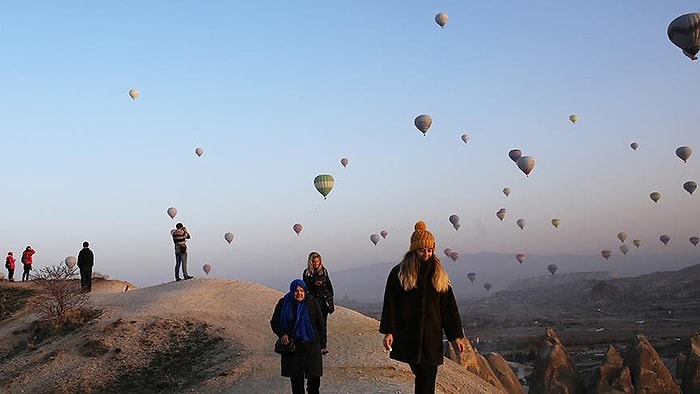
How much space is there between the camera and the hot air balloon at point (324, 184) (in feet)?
145

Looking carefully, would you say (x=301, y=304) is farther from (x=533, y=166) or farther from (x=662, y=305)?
A: (x=662, y=305)

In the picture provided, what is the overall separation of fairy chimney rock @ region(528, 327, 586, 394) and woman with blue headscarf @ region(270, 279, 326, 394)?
19.8 metres

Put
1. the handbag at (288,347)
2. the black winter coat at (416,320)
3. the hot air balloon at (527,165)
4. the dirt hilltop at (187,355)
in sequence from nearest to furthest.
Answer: the black winter coat at (416,320), the handbag at (288,347), the dirt hilltop at (187,355), the hot air balloon at (527,165)

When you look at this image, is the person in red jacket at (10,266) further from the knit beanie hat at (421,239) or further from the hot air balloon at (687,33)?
the hot air balloon at (687,33)

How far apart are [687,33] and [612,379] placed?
24627 millimetres

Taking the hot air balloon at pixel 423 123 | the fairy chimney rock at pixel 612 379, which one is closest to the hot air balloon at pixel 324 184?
the hot air balloon at pixel 423 123

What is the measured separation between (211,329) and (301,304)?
9.49 meters

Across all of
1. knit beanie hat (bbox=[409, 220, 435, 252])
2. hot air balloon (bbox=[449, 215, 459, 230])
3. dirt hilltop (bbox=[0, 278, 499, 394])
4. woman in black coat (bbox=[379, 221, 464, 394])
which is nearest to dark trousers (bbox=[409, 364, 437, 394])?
woman in black coat (bbox=[379, 221, 464, 394])

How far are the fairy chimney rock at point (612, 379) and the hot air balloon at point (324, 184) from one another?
22953mm

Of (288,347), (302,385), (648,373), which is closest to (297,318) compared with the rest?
(288,347)

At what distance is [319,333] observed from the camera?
8914 mm

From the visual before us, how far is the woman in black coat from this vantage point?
269 inches

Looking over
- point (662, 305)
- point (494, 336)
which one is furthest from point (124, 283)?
point (662, 305)

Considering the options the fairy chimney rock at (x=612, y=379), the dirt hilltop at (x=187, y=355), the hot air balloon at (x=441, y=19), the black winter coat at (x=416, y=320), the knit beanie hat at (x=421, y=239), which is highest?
the hot air balloon at (x=441, y=19)
